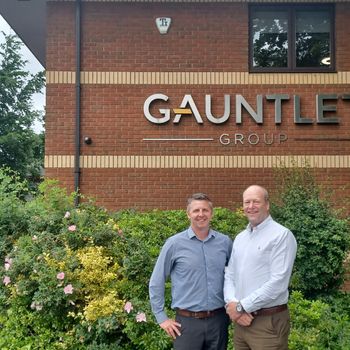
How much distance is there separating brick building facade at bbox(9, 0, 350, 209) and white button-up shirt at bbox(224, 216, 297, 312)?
250 inches

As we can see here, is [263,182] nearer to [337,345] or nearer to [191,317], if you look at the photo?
[337,345]

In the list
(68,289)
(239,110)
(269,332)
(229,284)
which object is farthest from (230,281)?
(239,110)

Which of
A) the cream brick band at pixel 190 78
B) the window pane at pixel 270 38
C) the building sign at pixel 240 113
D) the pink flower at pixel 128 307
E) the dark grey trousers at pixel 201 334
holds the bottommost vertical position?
the pink flower at pixel 128 307

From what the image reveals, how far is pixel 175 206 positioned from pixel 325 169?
3005mm

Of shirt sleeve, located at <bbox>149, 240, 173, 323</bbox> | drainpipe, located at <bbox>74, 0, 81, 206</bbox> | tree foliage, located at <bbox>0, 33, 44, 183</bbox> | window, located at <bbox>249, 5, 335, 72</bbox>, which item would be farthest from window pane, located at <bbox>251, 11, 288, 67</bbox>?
A: tree foliage, located at <bbox>0, 33, 44, 183</bbox>

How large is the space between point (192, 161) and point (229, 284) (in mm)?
6444

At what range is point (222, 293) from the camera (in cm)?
361

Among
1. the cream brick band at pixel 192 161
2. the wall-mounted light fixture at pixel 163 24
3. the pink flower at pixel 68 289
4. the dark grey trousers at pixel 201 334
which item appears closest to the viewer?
the dark grey trousers at pixel 201 334

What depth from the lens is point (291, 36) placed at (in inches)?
404

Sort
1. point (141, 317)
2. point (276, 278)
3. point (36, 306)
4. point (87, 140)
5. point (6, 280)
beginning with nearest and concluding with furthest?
point (276, 278) < point (141, 317) < point (36, 306) < point (6, 280) < point (87, 140)

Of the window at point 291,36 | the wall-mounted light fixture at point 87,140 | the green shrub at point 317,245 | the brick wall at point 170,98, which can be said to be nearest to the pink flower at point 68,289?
the green shrub at point 317,245

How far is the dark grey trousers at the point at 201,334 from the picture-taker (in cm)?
354

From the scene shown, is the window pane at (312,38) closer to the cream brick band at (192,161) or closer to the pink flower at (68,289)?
the cream brick band at (192,161)

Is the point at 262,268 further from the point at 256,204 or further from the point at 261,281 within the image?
the point at 256,204
